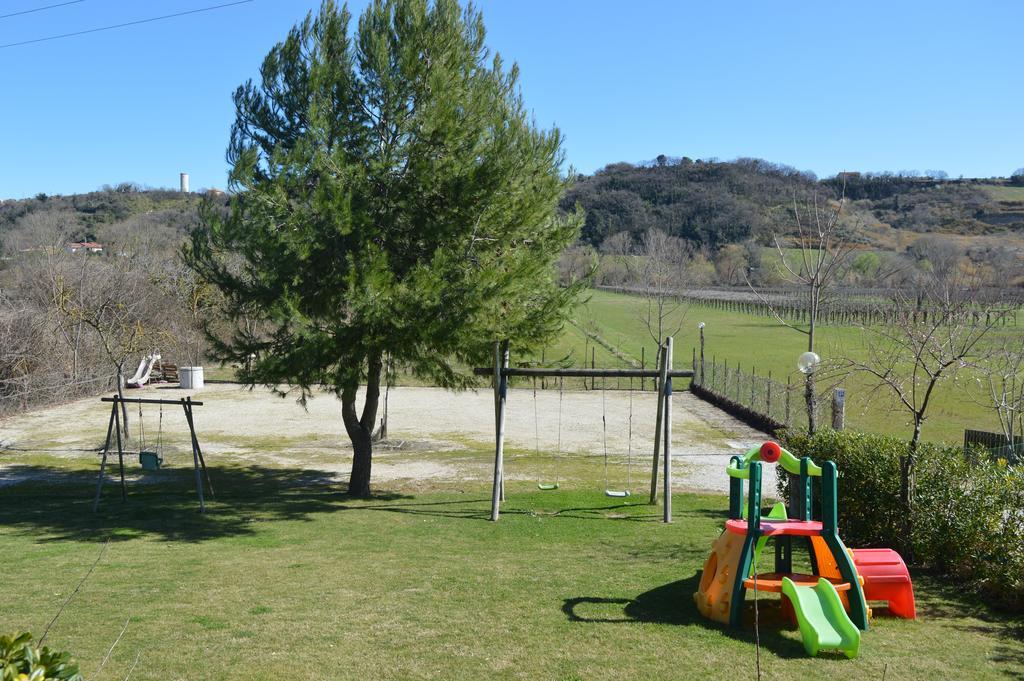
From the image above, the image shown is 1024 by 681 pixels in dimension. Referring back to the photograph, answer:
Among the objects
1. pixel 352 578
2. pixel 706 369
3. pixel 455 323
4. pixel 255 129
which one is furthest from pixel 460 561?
pixel 706 369

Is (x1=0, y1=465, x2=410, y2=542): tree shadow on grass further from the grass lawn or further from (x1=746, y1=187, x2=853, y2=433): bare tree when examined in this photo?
(x1=746, y1=187, x2=853, y2=433): bare tree

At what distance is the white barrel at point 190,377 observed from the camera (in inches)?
1220

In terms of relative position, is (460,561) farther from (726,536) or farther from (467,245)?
(467,245)

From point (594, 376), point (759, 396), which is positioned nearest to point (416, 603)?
point (594, 376)

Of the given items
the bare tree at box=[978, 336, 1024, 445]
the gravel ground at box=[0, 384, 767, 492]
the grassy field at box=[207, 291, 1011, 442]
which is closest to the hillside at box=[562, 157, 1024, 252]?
the grassy field at box=[207, 291, 1011, 442]

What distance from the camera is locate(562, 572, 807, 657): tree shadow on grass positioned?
6.64 metres

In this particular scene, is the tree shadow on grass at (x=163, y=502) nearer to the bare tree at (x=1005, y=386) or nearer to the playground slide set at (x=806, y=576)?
the playground slide set at (x=806, y=576)

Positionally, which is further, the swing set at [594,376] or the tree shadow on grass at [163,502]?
the swing set at [594,376]

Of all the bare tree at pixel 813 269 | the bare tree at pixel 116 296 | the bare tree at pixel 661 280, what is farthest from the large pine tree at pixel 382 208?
the bare tree at pixel 661 280

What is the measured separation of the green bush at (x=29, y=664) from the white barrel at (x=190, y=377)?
1166 inches

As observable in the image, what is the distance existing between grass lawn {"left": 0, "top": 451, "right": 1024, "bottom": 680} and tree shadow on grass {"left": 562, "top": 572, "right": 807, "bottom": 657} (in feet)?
0.08

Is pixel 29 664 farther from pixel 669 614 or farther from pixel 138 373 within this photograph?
pixel 138 373

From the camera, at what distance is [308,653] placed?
20.3 feet

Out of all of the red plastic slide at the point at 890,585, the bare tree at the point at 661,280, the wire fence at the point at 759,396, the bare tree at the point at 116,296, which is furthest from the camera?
Answer: the bare tree at the point at 661,280
